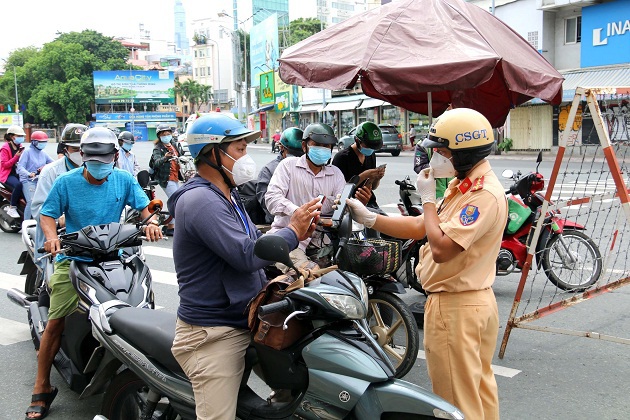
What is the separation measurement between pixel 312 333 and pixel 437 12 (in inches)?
137

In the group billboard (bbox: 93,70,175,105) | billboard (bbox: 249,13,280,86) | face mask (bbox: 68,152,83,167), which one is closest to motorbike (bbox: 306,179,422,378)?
face mask (bbox: 68,152,83,167)

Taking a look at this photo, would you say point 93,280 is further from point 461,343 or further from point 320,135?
point 461,343

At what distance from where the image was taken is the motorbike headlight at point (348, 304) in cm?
250

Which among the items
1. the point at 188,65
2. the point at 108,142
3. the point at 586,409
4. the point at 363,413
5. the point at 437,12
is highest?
the point at 188,65

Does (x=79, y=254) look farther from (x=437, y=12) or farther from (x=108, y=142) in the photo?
(x=437, y=12)

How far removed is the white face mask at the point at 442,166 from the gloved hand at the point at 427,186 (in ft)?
0.14

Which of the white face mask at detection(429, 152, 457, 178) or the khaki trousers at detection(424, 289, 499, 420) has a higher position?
the white face mask at detection(429, 152, 457, 178)

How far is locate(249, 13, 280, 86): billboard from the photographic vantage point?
55125 mm

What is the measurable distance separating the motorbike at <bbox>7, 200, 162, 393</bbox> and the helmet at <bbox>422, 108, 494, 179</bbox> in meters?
2.04

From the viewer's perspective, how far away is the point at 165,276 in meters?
7.86

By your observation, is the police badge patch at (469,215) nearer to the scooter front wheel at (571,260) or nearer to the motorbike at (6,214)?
the scooter front wheel at (571,260)

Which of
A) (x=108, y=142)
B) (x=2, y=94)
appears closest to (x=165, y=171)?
(x=108, y=142)

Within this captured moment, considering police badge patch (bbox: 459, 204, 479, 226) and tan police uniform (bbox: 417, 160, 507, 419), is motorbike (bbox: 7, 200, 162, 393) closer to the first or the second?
tan police uniform (bbox: 417, 160, 507, 419)

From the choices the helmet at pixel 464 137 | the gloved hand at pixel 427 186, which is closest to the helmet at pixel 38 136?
the gloved hand at pixel 427 186
